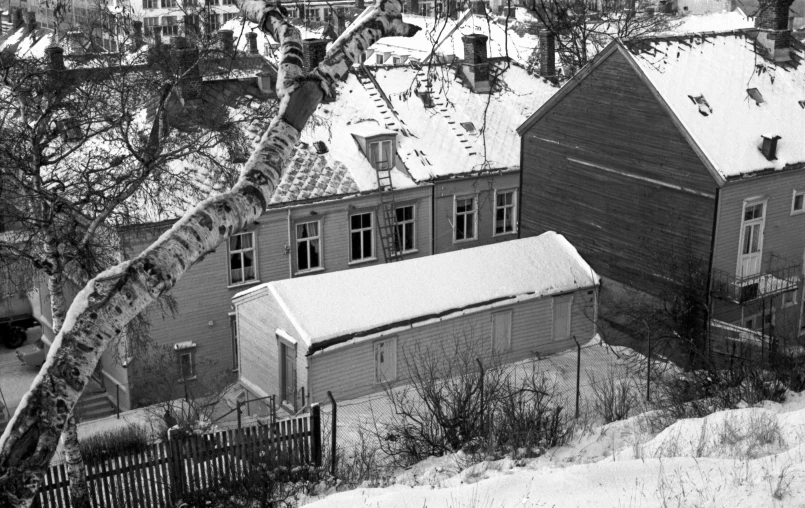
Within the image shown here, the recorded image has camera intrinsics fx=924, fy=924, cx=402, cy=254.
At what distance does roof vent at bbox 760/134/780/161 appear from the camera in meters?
23.1

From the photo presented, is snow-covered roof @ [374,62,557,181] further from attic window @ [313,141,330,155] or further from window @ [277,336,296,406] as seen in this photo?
window @ [277,336,296,406]

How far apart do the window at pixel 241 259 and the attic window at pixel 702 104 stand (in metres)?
12.0

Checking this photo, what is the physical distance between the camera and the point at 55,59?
1861cm

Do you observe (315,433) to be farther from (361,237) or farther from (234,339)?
(361,237)

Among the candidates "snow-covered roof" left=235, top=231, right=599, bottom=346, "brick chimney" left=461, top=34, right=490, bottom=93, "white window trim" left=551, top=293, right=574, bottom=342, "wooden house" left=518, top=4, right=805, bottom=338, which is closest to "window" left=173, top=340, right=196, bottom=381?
"snow-covered roof" left=235, top=231, right=599, bottom=346

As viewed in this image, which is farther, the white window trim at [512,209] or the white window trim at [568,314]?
the white window trim at [512,209]

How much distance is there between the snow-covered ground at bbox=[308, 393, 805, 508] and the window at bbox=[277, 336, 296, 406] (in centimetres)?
991

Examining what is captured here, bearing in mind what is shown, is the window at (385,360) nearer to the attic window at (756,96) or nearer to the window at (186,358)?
the window at (186,358)

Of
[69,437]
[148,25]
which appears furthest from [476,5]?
[148,25]

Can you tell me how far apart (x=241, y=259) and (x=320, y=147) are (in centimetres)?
420

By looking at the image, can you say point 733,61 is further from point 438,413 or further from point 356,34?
point 356,34

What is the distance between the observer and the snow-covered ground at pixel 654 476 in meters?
Result: 8.25

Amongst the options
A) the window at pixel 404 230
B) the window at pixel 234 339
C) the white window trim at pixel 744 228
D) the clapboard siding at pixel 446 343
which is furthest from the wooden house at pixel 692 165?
the window at pixel 234 339

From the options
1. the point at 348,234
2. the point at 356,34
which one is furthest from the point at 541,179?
the point at 356,34
